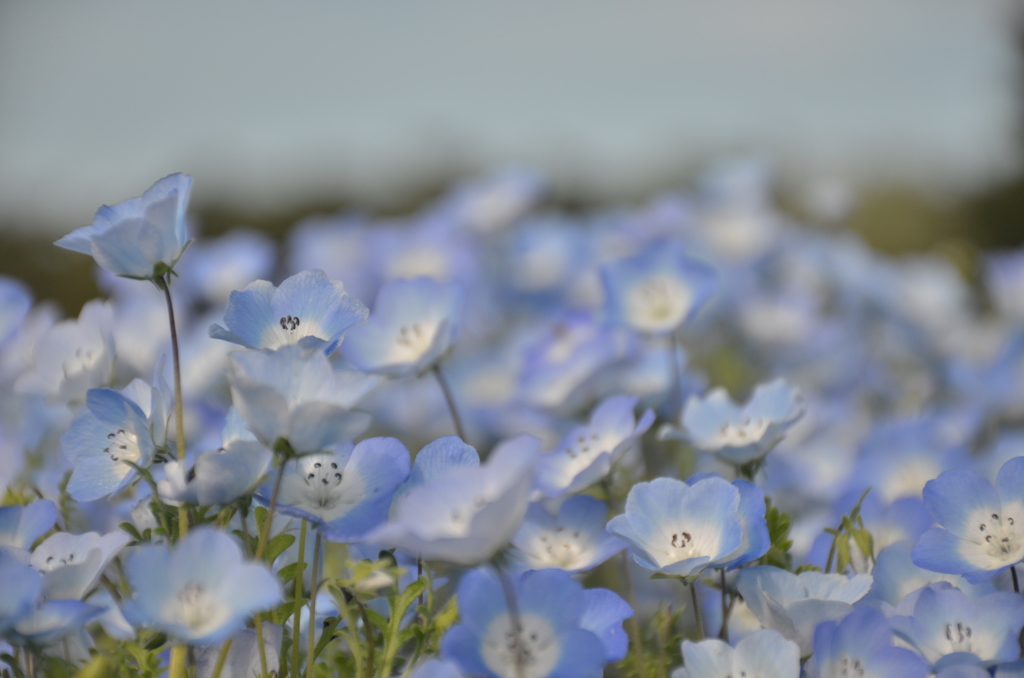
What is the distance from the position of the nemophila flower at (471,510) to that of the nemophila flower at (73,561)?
1.10 feet

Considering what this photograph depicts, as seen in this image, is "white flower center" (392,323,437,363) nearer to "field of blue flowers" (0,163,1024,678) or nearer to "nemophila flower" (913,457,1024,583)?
"field of blue flowers" (0,163,1024,678)

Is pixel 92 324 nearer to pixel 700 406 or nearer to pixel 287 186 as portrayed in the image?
pixel 700 406

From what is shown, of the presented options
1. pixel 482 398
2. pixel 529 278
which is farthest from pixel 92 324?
pixel 529 278

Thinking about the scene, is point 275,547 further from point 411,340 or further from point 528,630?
point 411,340

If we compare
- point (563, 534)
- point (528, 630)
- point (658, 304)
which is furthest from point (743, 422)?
point (658, 304)

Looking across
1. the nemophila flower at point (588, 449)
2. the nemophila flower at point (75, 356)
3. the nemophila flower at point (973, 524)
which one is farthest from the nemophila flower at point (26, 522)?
the nemophila flower at point (973, 524)

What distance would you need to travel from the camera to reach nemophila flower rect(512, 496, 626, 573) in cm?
115

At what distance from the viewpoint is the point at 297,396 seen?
2.89ft

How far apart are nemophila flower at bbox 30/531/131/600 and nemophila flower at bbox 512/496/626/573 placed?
1.58ft

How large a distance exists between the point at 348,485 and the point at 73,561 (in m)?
0.32

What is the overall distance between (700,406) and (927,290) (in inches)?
103

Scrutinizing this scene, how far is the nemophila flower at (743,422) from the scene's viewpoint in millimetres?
1259

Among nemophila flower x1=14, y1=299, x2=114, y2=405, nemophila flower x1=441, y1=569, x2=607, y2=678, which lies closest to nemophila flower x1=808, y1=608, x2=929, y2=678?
nemophila flower x1=441, y1=569, x2=607, y2=678

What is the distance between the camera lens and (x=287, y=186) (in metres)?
11.2
